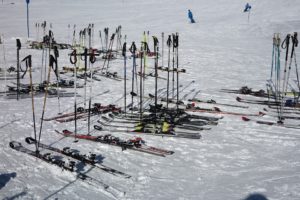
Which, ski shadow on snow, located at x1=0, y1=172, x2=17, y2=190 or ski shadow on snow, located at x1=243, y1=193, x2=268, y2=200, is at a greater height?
ski shadow on snow, located at x1=0, y1=172, x2=17, y2=190

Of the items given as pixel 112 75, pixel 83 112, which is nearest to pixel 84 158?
pixel 83 112

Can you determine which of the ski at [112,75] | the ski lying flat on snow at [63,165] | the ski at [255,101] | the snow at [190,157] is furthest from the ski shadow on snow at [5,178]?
the ski at [112,75]

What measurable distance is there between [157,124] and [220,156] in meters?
2.70

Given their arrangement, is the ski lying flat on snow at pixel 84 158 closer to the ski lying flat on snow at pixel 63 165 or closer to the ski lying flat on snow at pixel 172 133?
the ski lying flat on snow at pixel 63 165

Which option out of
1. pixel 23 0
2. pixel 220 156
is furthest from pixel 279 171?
pixel 23 0

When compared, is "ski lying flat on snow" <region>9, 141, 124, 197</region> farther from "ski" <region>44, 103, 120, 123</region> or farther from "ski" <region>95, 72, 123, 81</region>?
"ski" <region>95, 72, 123, 81</region>

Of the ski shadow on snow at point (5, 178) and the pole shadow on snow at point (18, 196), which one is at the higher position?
the ski shadow on snow at point (5, 178)

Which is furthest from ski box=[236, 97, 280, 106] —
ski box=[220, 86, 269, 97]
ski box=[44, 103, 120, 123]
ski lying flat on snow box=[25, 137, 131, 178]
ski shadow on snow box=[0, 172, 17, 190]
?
ski shadow on snow box=[0, 172, 17, 190]

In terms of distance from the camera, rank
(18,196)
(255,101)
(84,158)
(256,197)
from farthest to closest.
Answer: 1. (255,101)
2. (84,158)
3. (256,197)
4. (18,196)

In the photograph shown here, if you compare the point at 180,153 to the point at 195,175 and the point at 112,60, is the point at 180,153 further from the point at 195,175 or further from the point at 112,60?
the point at 112,60

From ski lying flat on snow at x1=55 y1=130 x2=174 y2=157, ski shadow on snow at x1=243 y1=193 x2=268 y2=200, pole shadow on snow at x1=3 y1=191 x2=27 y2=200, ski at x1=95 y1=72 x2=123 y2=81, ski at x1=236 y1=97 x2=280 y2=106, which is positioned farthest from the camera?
ski at x1=95 y1=72 x2=123 y2=81

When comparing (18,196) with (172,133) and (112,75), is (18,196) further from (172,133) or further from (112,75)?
(112,75)

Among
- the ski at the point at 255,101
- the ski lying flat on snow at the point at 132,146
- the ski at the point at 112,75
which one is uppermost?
the ski at the point at 112,75

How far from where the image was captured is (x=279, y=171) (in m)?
8.96
